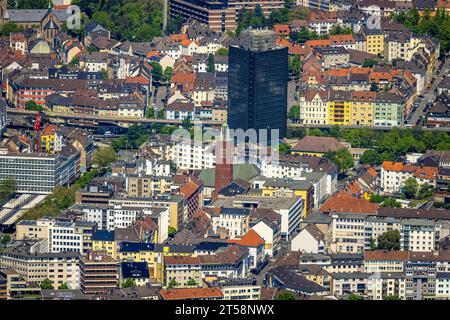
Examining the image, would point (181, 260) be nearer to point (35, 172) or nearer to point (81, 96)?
point (35, 172)

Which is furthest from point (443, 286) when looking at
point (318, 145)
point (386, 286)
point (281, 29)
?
point (281, 29)

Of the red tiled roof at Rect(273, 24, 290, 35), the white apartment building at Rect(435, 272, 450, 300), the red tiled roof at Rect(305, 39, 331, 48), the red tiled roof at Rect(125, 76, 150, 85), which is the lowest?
the white apartment building at Rect(435, 272, 450, 300)

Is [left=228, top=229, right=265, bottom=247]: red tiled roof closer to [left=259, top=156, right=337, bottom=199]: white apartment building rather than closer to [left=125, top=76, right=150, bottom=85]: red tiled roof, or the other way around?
[left=259, top=156, right=337, bottom=199]: white apartment building

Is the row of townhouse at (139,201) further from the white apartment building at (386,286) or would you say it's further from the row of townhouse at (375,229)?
the white apartment building at (386,286)

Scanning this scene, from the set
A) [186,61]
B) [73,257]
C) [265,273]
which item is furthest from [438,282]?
[186,61]

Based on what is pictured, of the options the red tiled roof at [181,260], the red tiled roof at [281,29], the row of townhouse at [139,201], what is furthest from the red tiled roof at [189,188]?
the red tiled roof at [281,29]

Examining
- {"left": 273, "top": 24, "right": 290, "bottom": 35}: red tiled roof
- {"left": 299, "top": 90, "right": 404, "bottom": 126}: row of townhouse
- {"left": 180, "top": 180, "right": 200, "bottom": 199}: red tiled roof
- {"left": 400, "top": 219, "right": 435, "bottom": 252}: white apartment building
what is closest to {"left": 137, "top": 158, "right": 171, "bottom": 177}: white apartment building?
{"left": 180, "top": 180, "right": 200, "bottom": 199}: red tiled roof

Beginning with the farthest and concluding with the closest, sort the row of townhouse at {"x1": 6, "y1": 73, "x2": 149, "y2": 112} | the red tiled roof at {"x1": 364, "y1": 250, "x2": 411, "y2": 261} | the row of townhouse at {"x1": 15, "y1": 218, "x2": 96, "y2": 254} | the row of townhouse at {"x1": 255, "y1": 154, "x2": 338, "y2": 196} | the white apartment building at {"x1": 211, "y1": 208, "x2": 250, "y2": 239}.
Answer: the row of townhouse at {"x1": 6, "y1": 73, "x2": 149, "y2": 112} < the row of townhouse at {"x1": 255, "y1": 154, "x2": 338, "y2": 196} < the white apartment building at {"x1": 211, "y1": 208, "x2": 250, "y2": 239} < the row of townhouse at {"x1": 15, "y1": 218, "x2": 96, "y2": 254} < the red tiled roof at {"x1": 364, "y1": 250, "x2": 411, "y2": 261}

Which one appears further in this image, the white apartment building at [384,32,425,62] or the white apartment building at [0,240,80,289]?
the white apartment building at [384,32,425,62]
